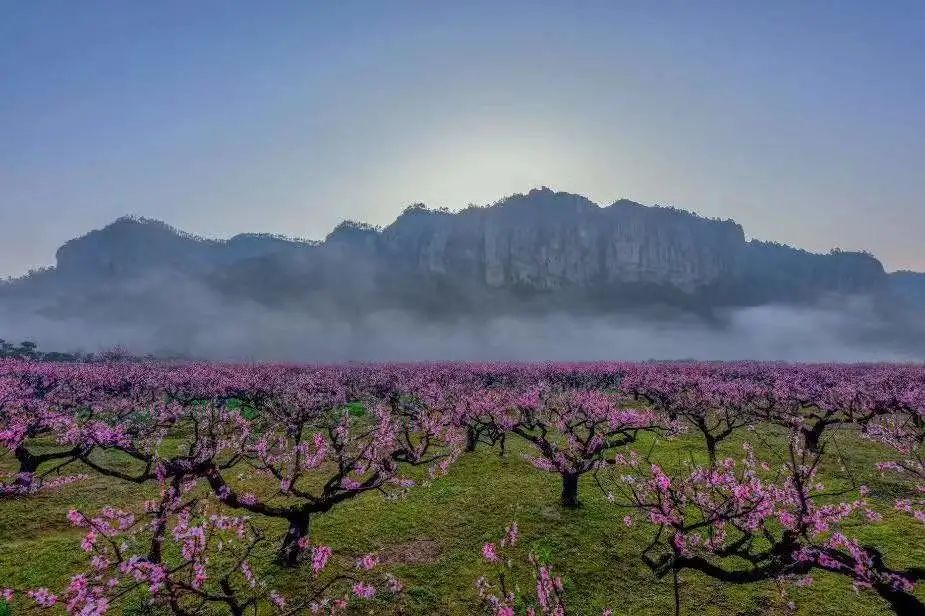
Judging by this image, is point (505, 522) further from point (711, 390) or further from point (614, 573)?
point (711, 390)

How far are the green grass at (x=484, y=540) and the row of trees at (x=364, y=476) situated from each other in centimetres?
63

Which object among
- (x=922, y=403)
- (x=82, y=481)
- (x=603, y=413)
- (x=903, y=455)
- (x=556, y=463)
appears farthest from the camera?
(x=922, y=403)

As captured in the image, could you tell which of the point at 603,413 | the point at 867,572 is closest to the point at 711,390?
the point at 603,413

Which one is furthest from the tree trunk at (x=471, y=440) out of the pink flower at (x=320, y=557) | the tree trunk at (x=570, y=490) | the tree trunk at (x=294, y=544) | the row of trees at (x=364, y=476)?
the pink flower at (x=320, y=557)

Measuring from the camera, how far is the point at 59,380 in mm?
48031

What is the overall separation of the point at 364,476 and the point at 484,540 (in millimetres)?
8389

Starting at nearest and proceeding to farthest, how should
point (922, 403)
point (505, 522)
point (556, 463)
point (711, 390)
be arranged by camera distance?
1. point (505, 522)
2. point (556, 463)
3. point (922, 403)
4. point (711, 390)

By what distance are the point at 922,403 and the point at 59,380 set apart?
74.0 m

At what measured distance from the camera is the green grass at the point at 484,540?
12195 millimetres

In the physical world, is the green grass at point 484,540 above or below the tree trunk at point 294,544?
below

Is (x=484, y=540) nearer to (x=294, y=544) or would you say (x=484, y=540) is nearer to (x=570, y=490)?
(x=570, y=490)

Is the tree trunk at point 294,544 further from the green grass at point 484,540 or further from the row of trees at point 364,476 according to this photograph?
the green grass at point 484,540

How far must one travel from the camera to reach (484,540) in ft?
51.4

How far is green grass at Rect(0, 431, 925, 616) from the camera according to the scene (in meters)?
12.2
